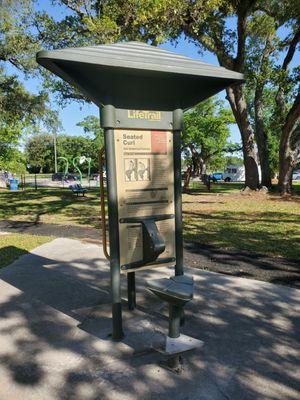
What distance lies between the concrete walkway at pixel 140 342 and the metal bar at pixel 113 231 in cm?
22

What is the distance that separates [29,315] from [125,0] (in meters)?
→ 9.18

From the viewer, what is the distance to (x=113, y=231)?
3.01m

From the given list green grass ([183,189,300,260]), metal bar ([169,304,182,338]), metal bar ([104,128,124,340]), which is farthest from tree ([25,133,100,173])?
metal bar ([169,304,182,338])

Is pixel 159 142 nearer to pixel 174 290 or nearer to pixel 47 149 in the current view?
pixel 174 290

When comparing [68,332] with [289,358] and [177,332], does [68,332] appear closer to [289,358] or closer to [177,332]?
[177,332]

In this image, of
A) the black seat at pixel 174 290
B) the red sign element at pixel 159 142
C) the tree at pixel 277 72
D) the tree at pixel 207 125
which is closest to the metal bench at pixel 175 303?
the black seat at pixel 174 290

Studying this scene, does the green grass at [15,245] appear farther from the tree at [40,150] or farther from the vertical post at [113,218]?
the tree at [40,150]

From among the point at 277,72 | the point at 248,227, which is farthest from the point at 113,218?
the point at 277,72

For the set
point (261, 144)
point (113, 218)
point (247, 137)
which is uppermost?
point (247, 137)

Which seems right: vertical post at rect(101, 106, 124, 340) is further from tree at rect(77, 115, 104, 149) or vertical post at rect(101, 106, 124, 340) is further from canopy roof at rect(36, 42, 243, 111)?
tree at rect(77, 115, 104, 149)

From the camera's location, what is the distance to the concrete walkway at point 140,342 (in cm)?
250

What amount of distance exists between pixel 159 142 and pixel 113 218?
2.55 ft

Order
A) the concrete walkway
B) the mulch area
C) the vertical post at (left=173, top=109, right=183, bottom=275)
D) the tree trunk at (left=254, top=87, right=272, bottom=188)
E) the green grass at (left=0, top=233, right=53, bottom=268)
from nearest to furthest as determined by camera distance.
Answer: the concrete walkway → the vertical post at (left=173, top=109, right=183, bottom=275) → the mulch area → the green grass at (left=0, top=233, right=53, bottom=268) → the tree trunk at (left=254, top=87, right=272, bottom=188)

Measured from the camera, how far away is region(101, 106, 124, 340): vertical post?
2900mm
